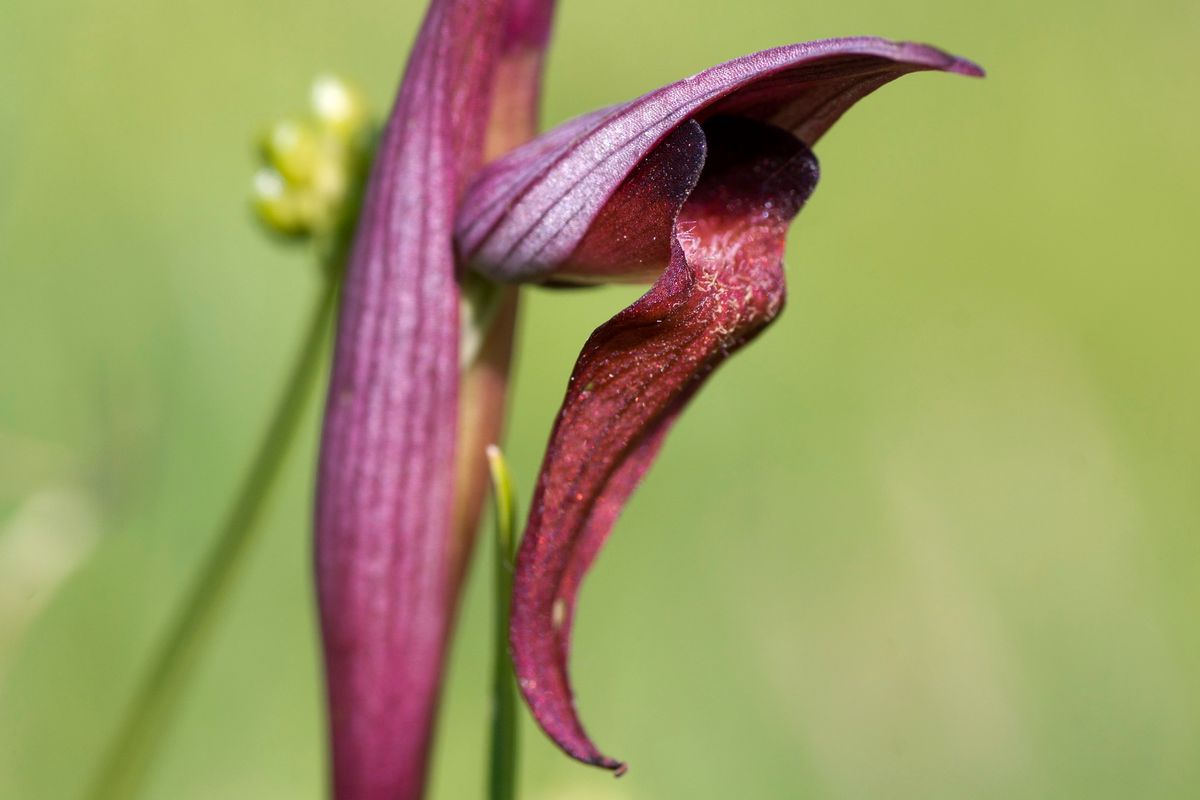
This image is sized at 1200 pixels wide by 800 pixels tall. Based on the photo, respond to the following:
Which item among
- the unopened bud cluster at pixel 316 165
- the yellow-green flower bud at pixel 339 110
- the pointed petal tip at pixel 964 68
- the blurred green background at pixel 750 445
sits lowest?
the blurred green background at pixel 750 445

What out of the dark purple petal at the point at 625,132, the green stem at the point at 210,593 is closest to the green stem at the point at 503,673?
the dark purple petal at the point at 625,132

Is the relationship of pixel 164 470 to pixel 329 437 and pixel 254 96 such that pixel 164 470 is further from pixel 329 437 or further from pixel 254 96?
pixel 254 96

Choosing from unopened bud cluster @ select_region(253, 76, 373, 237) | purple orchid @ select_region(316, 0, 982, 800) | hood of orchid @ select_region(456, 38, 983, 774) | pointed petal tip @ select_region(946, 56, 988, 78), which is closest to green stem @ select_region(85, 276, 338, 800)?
unopened bud cluster @ select_region(253, 76, 373, 237)

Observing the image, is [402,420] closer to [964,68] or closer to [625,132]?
[625,132]

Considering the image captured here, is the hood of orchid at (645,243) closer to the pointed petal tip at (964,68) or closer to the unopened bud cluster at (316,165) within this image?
the pointed petal tip at (964,68)

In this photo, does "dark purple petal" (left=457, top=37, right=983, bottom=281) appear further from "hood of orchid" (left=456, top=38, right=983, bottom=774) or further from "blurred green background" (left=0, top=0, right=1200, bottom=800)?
"blurred green background" (left=0, top=0, right=1200, bottom=800)

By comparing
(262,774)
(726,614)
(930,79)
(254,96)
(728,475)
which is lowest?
(262,774)

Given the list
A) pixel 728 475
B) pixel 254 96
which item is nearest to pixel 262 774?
pixel 728 475
